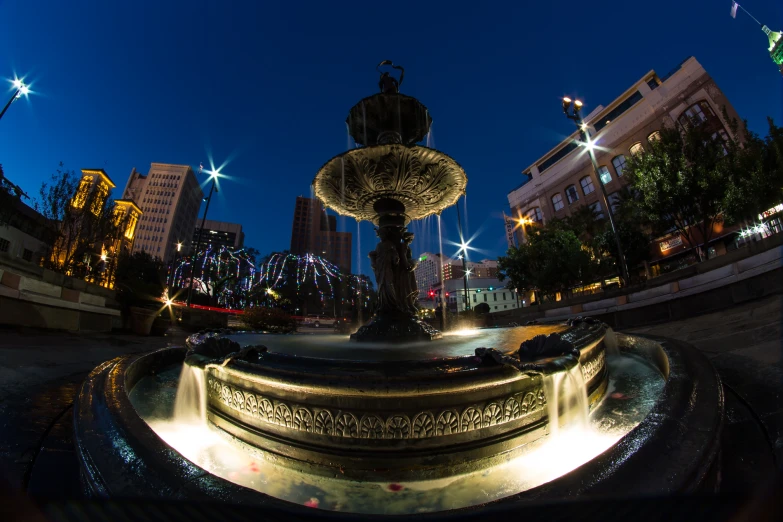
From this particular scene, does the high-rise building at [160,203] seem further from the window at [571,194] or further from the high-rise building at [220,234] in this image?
the window at [571,194]

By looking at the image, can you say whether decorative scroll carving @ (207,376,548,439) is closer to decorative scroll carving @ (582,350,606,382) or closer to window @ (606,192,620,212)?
decorative scroll carving @ (582,350,606,382)

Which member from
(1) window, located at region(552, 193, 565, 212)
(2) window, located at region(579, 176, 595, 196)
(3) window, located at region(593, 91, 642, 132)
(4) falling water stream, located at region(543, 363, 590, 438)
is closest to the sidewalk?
(4) falling water stream, located at region(543, 363, 590, 438)

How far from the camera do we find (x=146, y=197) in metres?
93.8

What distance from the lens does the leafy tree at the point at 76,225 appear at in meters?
15.5

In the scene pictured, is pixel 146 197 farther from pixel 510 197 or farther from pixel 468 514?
pixel 468 514

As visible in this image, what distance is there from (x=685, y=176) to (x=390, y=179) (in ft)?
66.5

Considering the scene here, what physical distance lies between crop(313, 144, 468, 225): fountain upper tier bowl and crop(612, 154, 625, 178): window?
36698 millimetres

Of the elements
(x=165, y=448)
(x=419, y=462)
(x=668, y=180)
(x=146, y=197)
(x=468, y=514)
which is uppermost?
(x=146, y=197)

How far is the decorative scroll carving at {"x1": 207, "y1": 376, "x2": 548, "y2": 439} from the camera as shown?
2.02m

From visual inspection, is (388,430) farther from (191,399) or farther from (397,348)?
(191,399)

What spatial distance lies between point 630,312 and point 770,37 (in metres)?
52.8

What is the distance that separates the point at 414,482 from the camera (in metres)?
1.98

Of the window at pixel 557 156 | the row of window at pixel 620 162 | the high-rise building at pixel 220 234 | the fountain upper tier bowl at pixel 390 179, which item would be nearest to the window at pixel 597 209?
the row of window at pixel 620 162

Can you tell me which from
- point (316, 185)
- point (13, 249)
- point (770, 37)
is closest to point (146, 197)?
point (13, 249)
